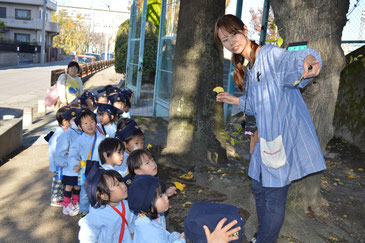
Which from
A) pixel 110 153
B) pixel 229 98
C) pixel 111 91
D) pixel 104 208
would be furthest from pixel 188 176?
pixel 229 98

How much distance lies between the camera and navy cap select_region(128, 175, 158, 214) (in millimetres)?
2480

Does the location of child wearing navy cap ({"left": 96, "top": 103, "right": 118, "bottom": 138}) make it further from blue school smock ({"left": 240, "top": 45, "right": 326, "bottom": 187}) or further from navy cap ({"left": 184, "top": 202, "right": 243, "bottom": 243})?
navy cap ({"left": 184, "top": 202, "right": 243, "bottom": 243})

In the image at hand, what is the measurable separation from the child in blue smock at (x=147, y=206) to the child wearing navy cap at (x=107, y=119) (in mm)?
2716

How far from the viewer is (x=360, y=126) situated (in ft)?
24.1

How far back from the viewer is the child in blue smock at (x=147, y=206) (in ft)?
8.17

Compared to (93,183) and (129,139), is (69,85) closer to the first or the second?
(129,139)

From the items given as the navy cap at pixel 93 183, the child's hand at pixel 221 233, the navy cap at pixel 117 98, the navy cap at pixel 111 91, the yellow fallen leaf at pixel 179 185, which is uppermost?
the navy cap at pixel 111 91

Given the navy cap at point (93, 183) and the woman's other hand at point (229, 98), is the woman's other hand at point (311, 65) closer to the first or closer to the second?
the woman's other hand at point (229, 98)

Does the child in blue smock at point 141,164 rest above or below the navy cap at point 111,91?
below

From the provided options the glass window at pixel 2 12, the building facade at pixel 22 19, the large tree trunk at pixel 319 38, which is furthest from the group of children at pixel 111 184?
the glass window at pixel 2 12

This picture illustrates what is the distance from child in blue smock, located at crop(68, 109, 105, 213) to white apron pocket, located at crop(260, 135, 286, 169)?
7.75 ft

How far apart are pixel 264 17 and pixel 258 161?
7.63 metres

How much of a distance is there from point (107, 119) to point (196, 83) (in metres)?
1.60

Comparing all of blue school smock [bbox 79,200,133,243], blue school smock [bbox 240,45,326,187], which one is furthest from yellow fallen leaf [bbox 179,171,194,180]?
blue school smock [bbox 240,45,326,187]
